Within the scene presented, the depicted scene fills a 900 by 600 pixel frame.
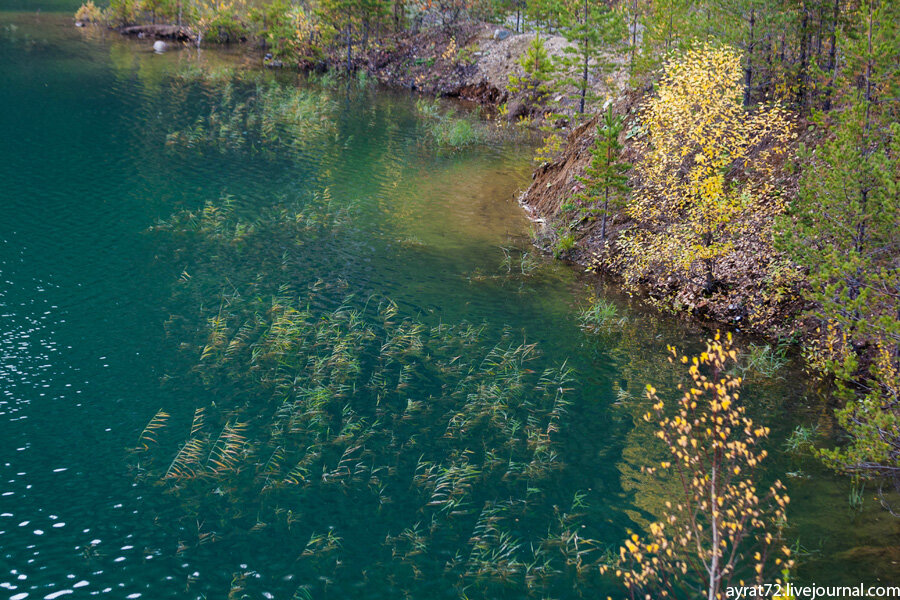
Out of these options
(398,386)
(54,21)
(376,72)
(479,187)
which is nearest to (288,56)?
(376,72)

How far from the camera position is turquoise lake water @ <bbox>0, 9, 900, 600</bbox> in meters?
17.5

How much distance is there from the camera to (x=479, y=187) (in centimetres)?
5006

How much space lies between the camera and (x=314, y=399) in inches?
930

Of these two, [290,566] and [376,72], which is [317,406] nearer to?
[290,566]

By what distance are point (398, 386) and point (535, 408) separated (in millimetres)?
4867

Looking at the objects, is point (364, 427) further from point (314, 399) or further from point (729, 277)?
point (729, 277)

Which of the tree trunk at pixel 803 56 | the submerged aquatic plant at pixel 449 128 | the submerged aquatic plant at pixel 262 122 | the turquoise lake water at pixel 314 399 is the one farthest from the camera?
the submerged aquatic plant at pixel 449 128

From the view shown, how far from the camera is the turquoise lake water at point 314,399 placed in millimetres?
17516

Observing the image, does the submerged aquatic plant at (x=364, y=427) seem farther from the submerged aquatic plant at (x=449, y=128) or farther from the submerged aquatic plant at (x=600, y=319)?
the submerged aquatic plant at (x=449, y=128)

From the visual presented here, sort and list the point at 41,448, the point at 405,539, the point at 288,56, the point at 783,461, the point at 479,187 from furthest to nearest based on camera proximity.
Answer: the point at 288,56 → the point at 479,187 → the point at 783,461 → the point at 41,448 → the point at 405,539

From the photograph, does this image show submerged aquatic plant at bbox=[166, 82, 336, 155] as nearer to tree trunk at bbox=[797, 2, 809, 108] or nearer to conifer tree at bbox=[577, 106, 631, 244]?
conifer tree at bbox=[577, 106, 631, 244]

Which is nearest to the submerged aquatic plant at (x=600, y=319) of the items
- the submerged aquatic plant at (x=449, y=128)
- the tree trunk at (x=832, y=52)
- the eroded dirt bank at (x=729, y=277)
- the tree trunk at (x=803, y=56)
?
the eroded dirt bank at (x=729, y=277)

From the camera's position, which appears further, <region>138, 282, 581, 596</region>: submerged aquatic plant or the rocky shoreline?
the rocky shoreline

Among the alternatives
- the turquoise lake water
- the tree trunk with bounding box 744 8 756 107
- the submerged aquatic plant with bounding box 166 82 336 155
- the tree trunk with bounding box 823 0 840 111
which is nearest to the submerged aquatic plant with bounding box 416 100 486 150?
the submerged aquatic plant with bounding box 166 82 336 155
